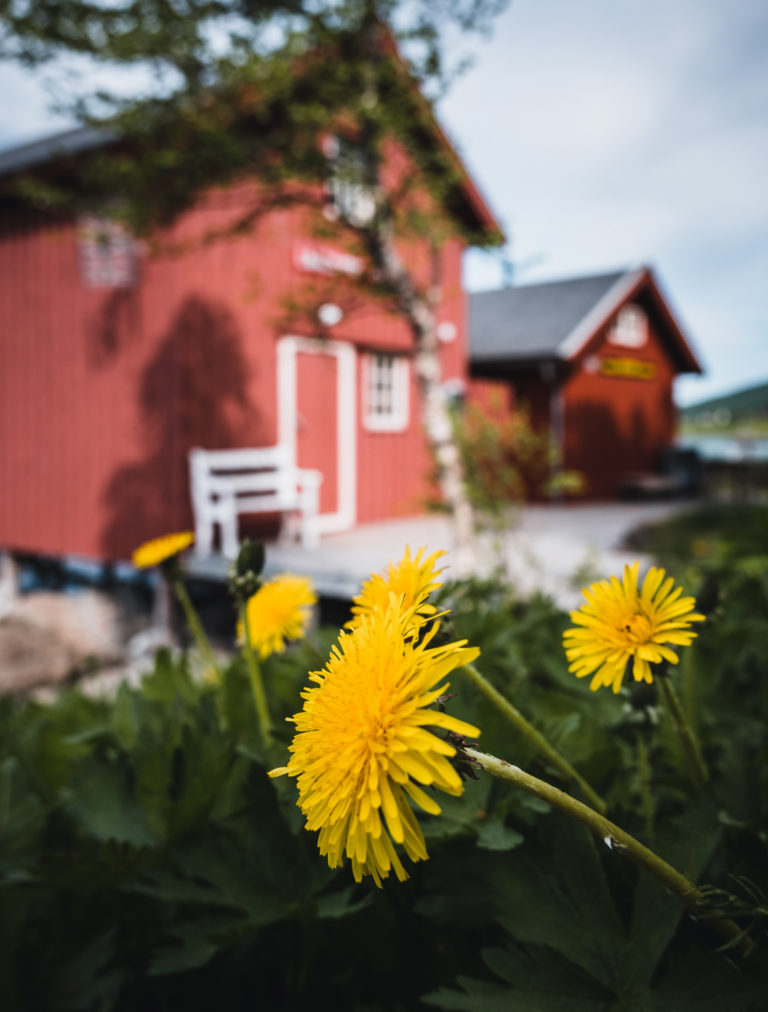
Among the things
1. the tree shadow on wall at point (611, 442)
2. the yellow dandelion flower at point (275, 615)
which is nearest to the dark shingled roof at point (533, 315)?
the tree shadow on wall at point (611, 442)

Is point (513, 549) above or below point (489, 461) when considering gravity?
below

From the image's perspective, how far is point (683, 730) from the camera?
61 cm

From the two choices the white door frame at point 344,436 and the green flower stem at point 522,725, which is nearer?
the green flower stem at point 522,725

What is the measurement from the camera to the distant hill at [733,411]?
39.5 m

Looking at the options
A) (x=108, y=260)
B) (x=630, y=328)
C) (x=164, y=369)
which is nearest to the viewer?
(x=164, y=369)

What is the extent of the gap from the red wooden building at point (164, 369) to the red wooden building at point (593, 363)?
3824mm

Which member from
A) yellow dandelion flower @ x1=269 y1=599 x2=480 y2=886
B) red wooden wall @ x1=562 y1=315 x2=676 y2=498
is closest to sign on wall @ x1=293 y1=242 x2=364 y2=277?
red wooden wall @ x1=562 y1=315 x2=676 y2=498

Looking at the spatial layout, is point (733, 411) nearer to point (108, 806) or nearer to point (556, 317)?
point (556, 317)

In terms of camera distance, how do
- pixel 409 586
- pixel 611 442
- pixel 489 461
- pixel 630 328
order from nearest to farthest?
pixel 409 586
pixel 489 461
pixel 611 442
pixel 630 328

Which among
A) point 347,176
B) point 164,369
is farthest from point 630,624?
point 164,369

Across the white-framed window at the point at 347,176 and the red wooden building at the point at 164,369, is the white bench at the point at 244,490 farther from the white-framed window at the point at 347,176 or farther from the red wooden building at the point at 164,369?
the white-framed window at the point at 347,176

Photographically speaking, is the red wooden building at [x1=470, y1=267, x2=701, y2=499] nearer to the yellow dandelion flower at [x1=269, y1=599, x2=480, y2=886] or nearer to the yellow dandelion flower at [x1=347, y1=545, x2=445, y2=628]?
the yellow dandelion flower at [x1=347, y1=545, x2=445, y2=628]

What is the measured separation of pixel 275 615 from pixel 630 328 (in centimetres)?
1778

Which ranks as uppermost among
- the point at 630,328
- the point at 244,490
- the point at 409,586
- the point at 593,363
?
the point at 630,328
